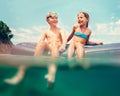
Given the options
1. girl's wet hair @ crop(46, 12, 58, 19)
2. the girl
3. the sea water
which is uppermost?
girl's wet hair @ crop(46, 12, 58, 19)

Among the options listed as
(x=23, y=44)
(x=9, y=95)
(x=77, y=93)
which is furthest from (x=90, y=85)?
(x=23, y=44)

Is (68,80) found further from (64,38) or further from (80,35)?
(64,38)

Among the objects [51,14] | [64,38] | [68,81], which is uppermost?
[51,14]

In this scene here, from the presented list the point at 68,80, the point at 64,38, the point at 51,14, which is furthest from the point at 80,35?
the point at 68,80

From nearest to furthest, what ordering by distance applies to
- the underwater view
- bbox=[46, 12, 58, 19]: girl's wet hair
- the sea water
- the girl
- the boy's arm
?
the boy's arm
the girl
bbox=[46, 12, 58, 19]: girl's wet hair
the underwater view
the sea water

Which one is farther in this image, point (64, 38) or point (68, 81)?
point (68, 81)

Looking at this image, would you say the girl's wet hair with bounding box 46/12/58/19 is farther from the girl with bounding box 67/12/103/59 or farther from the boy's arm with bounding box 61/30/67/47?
the girl with bounding box 67/12/103/59

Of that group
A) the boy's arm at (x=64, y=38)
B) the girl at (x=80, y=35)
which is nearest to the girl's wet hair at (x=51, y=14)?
the boy's arm at (x=64, y=38)

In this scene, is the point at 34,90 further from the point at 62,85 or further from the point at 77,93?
the point at 77,93

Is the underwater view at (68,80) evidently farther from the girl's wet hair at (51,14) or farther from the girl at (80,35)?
the girl's wet hair at (51,14)

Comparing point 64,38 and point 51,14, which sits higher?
point 51,14

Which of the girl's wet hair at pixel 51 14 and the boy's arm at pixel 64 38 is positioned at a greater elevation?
the girl's wet hair at pixel 51 14

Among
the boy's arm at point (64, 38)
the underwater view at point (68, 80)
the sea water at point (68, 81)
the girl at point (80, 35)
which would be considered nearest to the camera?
the boy's arm at point (64, 38)

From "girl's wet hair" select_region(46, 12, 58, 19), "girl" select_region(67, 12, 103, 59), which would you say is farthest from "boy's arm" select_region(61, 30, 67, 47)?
"girl's wet hair" select_region(46, 12, 58, 19)
